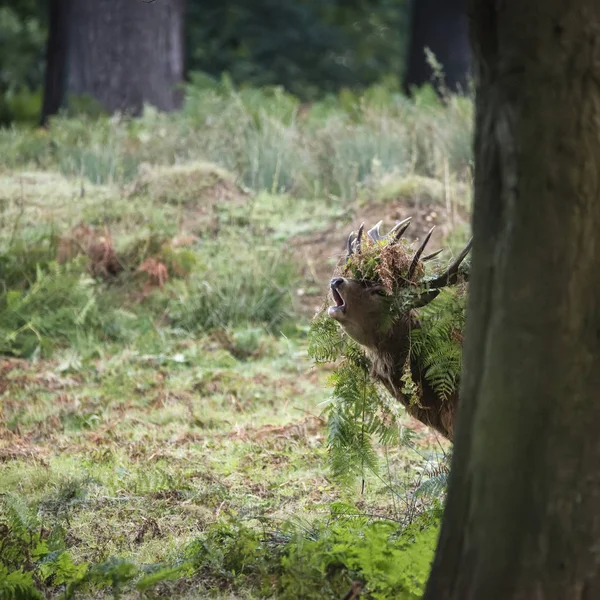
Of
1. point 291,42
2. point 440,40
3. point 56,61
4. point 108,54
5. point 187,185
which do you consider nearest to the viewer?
point 187,185

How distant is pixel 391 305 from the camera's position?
14.4 feet

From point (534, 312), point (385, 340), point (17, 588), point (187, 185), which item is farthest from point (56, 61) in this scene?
point (534, 312)

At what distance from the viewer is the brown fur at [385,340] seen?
14.3ft

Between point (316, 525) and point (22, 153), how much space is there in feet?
31.8

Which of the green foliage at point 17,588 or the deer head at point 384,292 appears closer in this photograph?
the green foliage at point 17,588

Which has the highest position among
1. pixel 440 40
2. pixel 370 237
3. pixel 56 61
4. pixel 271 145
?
pixel 440 40

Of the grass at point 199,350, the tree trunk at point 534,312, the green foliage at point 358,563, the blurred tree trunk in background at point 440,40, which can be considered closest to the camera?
the tree trunk at point 534,312

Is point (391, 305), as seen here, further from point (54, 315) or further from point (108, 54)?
point (108, 54)

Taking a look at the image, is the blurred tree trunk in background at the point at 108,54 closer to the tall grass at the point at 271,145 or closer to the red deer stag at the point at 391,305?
the tall grass at the point at 271,145

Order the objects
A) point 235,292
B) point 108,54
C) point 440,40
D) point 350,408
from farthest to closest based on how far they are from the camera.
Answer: point 440,40
point 108,54
point 235,292
point 350,408

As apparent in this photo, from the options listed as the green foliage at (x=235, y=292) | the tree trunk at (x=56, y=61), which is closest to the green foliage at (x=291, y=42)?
the tree trunk at (x=56, y=61)

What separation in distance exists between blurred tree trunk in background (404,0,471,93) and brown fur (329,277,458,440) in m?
14.8

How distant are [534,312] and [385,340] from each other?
167cm

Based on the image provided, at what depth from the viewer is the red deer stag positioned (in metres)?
4.38
